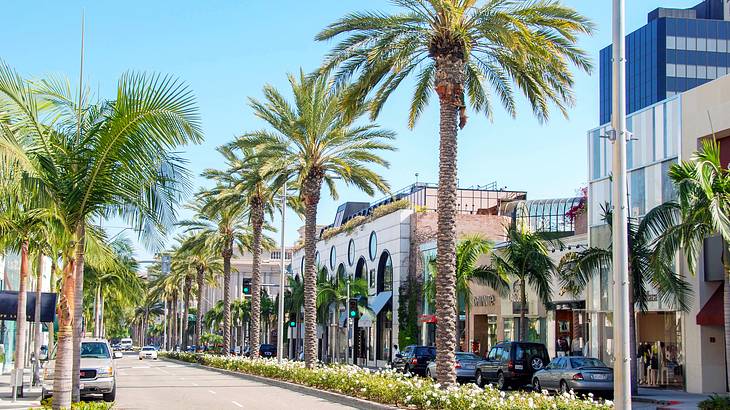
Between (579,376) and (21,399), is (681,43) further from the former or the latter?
(21,399)

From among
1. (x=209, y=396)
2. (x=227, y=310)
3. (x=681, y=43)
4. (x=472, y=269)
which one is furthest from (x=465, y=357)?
(x=681, y=43)

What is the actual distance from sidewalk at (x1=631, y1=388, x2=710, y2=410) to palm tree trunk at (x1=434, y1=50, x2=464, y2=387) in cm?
700

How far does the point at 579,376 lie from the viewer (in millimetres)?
28562

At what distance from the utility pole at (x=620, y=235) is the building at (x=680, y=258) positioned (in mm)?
16794

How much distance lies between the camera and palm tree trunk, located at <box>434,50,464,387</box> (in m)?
22.1

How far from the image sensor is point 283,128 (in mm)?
35469

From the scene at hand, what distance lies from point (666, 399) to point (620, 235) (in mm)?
16531

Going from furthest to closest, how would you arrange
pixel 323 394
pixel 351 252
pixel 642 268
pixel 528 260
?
pixel 351 252
pixel 528 260
pixel 642 268
pixel 323 394

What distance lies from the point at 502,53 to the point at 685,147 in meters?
10.8

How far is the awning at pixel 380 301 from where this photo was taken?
62000mm

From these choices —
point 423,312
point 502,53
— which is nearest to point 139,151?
point 502,53

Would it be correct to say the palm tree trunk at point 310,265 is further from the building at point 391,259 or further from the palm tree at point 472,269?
the building at point 391,259

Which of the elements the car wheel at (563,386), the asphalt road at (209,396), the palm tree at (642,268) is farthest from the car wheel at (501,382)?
the asphalt road at (209,396)

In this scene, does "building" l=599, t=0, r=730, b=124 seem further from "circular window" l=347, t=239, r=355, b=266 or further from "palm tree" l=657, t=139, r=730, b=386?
"palm tree" l=657, t=139, r=730, b=386
